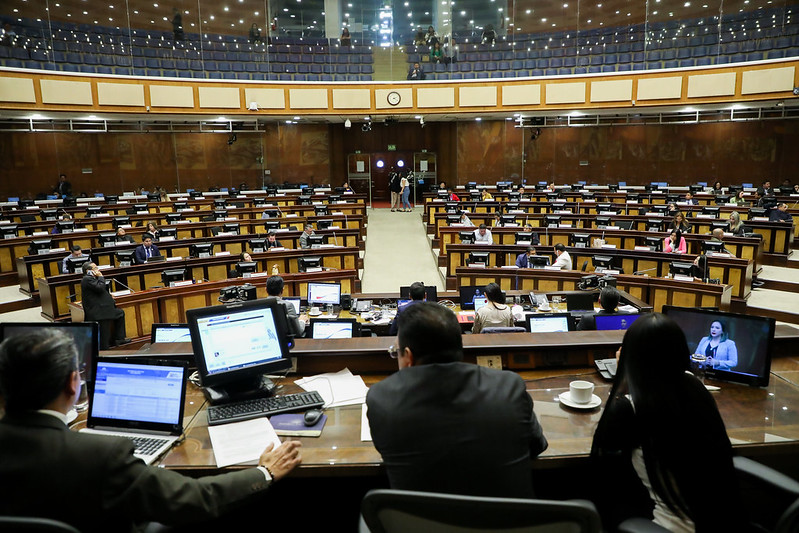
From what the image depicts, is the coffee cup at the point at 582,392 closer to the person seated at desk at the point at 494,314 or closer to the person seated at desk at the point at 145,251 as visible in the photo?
the person seated at desk at the point at 494,314

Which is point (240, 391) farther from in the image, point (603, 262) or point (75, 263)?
point (75, 263)

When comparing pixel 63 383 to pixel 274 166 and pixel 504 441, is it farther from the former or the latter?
pixel 274 166

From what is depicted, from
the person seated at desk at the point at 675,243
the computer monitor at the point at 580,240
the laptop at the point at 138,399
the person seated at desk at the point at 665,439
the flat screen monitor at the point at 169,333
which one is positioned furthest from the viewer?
the computer monitor at the point at 580,240

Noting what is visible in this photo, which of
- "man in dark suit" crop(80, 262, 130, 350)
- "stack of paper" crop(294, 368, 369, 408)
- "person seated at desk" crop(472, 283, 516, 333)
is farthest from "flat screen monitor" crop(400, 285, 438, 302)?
"man in dark suit" crop(80, 262, 130, 350)

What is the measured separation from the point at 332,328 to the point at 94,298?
10.9 ft

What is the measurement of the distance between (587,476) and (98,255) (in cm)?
891

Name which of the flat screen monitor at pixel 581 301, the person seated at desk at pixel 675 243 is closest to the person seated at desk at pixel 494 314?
the flat screen monitor at pixel 581 301

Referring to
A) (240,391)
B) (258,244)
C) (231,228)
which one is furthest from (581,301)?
(231,228)

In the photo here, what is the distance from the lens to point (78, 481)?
1473 millimetres

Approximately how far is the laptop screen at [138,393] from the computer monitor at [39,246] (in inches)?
337

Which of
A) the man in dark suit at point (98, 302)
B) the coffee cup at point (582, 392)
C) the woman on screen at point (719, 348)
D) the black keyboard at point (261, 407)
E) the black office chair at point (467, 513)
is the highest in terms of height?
the black office chair at point (467, 513)

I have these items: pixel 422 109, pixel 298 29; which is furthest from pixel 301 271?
pixel 298 29

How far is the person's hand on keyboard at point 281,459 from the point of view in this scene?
1831mm

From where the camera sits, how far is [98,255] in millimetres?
9141
